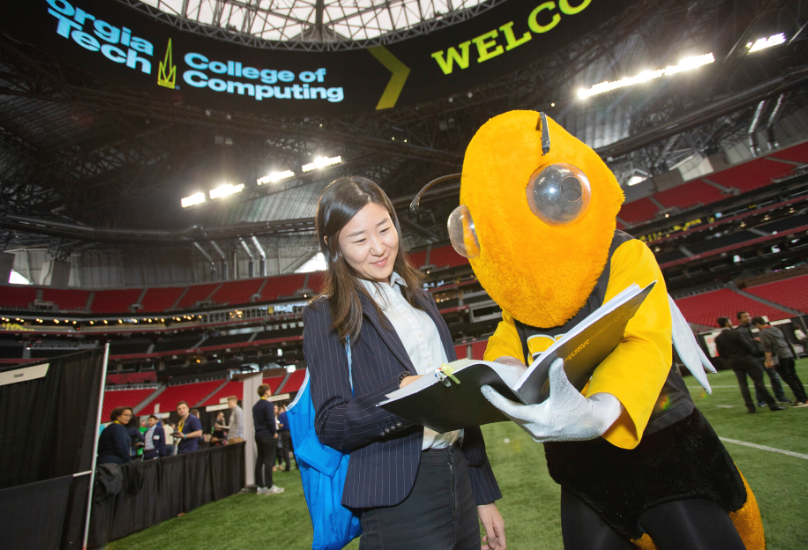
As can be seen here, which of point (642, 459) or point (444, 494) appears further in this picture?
point (444, 494)

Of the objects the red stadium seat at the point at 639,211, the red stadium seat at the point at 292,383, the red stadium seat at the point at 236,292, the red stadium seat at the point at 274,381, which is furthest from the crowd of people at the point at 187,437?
the red stadium seat at the point at 639,211

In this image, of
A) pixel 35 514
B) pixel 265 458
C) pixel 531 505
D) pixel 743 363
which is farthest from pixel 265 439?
pixel 743 363

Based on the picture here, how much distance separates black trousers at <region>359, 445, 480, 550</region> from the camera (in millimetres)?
950

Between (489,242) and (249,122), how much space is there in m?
16.2

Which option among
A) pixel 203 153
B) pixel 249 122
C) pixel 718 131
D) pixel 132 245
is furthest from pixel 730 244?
pixel 132 245

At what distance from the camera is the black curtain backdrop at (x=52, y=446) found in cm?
324

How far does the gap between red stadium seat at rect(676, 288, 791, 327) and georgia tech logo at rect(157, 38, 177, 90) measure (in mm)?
20835

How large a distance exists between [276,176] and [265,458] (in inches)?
683

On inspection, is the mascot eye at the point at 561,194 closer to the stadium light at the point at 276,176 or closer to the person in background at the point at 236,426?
the person in background at the point at 236,426

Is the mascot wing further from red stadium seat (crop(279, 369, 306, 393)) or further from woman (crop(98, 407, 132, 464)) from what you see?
red stadium seat (crop(279, 369, 306, 393))

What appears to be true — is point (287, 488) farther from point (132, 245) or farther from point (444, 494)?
point (132, 245)

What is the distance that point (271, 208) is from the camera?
24.9 m

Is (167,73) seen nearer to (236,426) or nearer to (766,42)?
(236,426)

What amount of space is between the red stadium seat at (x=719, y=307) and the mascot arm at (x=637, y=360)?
1864cm
